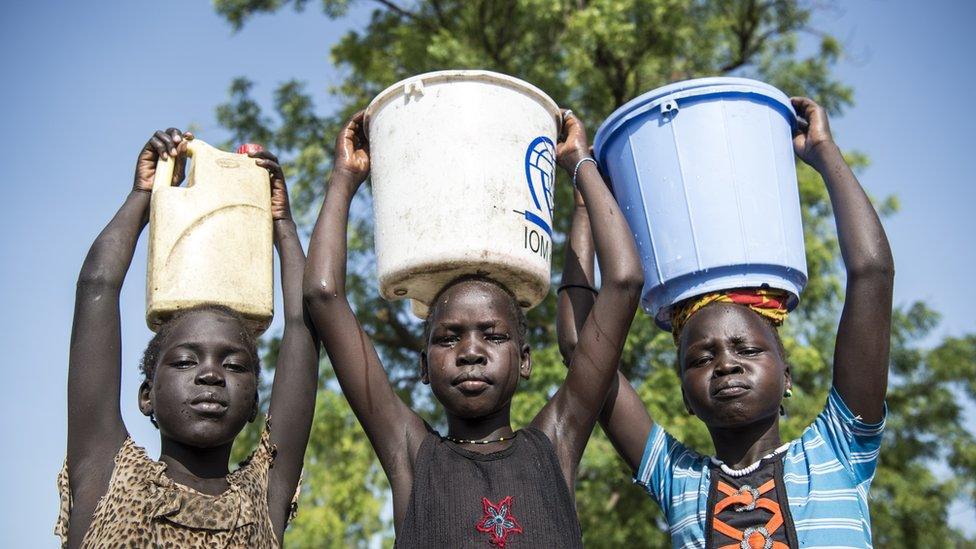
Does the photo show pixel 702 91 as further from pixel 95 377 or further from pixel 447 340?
pixel 95 377

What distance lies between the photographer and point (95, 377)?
2.76 metres

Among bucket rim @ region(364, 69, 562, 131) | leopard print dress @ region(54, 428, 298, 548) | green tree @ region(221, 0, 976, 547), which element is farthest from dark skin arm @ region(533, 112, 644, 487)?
green tree @ region(221, 0, 976, 547)

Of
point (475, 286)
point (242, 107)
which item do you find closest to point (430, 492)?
point (475, 286)

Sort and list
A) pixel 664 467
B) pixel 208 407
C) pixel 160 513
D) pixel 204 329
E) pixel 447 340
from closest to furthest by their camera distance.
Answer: pixel 160 513 → pixel 208 407 → pixel 204 329 → pixel 447 340 → pixel 664 467

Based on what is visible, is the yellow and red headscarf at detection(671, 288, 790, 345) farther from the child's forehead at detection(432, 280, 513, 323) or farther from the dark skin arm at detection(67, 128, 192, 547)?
the dark skin arm at detection(67, 128, 192, 547)

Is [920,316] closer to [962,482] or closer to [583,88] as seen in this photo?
[962,482]

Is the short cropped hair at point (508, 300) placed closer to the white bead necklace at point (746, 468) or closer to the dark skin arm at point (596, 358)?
the dark skin arm at point (596, 358)

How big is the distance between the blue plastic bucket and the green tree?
16.1 ft

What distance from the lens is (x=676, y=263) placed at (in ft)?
10.0

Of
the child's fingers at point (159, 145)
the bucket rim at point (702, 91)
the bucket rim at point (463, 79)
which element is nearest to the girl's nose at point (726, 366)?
the bucket rim at point (702, 91)

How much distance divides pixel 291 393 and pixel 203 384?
368mm

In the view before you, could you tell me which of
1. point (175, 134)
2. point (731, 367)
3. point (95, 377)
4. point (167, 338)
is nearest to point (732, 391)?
point (731, 367)

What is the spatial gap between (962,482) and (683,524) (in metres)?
10.1

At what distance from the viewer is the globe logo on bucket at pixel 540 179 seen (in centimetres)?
293
